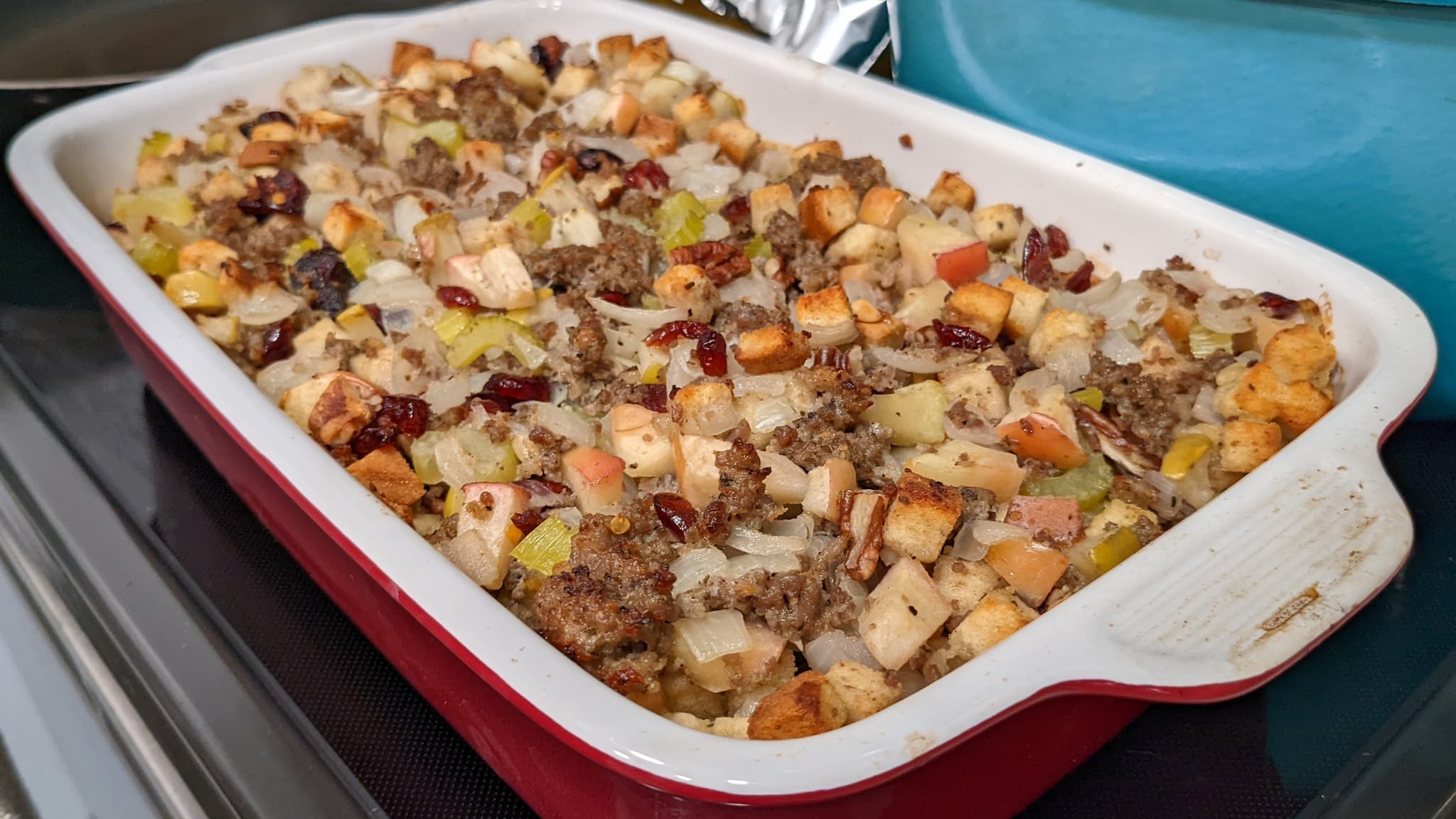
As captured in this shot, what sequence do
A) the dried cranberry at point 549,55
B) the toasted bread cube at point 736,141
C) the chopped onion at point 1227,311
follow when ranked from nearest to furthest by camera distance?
the chopped onion at point 1227,311 < the toasted bread cube at point 736,141 < the dried cranberry at point 549,55

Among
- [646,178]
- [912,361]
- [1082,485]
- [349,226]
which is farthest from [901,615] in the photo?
[349,226]

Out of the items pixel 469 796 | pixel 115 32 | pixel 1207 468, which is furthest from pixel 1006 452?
pixel 115 32

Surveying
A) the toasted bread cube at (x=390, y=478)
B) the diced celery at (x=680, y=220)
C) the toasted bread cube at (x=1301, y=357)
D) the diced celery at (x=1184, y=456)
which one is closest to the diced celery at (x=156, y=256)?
the toasted bread cube at (x=390, y=478)

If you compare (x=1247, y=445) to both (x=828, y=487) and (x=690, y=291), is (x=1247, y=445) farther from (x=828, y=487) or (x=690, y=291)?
(x=690, y=291)

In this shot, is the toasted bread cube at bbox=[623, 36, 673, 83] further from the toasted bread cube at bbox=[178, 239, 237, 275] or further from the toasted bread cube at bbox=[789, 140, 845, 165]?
the toasted bread cube at bbox=[178, 239, 237, 275]

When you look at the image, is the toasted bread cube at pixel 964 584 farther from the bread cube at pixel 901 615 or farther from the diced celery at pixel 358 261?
the diced celery at pixel 358 261

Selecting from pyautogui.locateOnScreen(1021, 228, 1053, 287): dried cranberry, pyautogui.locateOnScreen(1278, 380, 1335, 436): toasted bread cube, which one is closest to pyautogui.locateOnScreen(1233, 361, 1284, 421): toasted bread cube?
pyautogui.locateOnScreen(1278, 380, 1335, 436): toasted bread cube

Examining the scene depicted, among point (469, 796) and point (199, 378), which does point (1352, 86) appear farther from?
point (199, 378)
